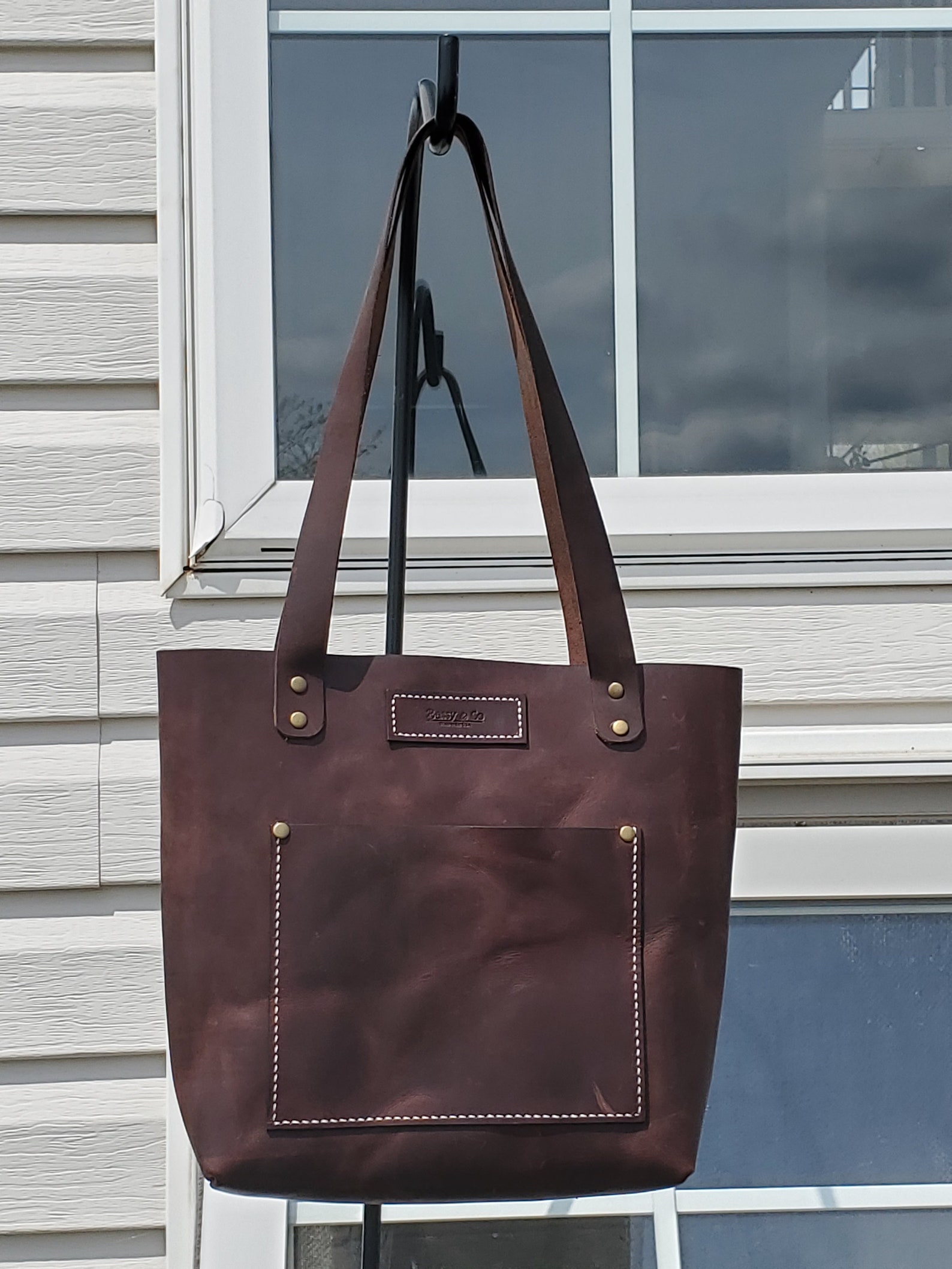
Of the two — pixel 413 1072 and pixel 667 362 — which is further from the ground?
pixel 667 362

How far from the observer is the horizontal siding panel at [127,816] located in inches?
44.5

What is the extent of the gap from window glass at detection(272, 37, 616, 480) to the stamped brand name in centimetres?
46

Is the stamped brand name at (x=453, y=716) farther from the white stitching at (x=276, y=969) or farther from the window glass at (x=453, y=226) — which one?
the window glass at (x=453, y=226)

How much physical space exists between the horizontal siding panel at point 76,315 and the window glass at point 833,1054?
81cm

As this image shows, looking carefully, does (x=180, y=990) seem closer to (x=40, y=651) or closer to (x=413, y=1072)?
(x=413, y=1072)

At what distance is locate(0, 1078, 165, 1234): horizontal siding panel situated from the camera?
44.2 inches

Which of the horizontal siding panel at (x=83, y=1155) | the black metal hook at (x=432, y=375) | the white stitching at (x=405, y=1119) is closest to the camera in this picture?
the white stitching at (x=405, y=1119)

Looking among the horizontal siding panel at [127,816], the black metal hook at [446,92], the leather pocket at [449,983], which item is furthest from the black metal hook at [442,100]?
the horizontal siding panel at [127,816]

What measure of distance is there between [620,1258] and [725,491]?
2.44ft

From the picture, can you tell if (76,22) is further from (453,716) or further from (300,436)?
(453,716)

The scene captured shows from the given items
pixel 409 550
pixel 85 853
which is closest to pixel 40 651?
pixel 85 853

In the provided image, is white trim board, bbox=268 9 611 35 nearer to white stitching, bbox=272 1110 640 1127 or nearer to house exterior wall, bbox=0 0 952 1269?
house exterior wall, bbox=0 0 952 1269

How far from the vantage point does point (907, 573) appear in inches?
46.1

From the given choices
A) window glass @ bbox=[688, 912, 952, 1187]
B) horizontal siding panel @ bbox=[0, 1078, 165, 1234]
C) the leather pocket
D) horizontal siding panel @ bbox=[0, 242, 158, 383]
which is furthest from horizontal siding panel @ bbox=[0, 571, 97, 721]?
window glass @ bbox=[688, 912, 952, 1187]
